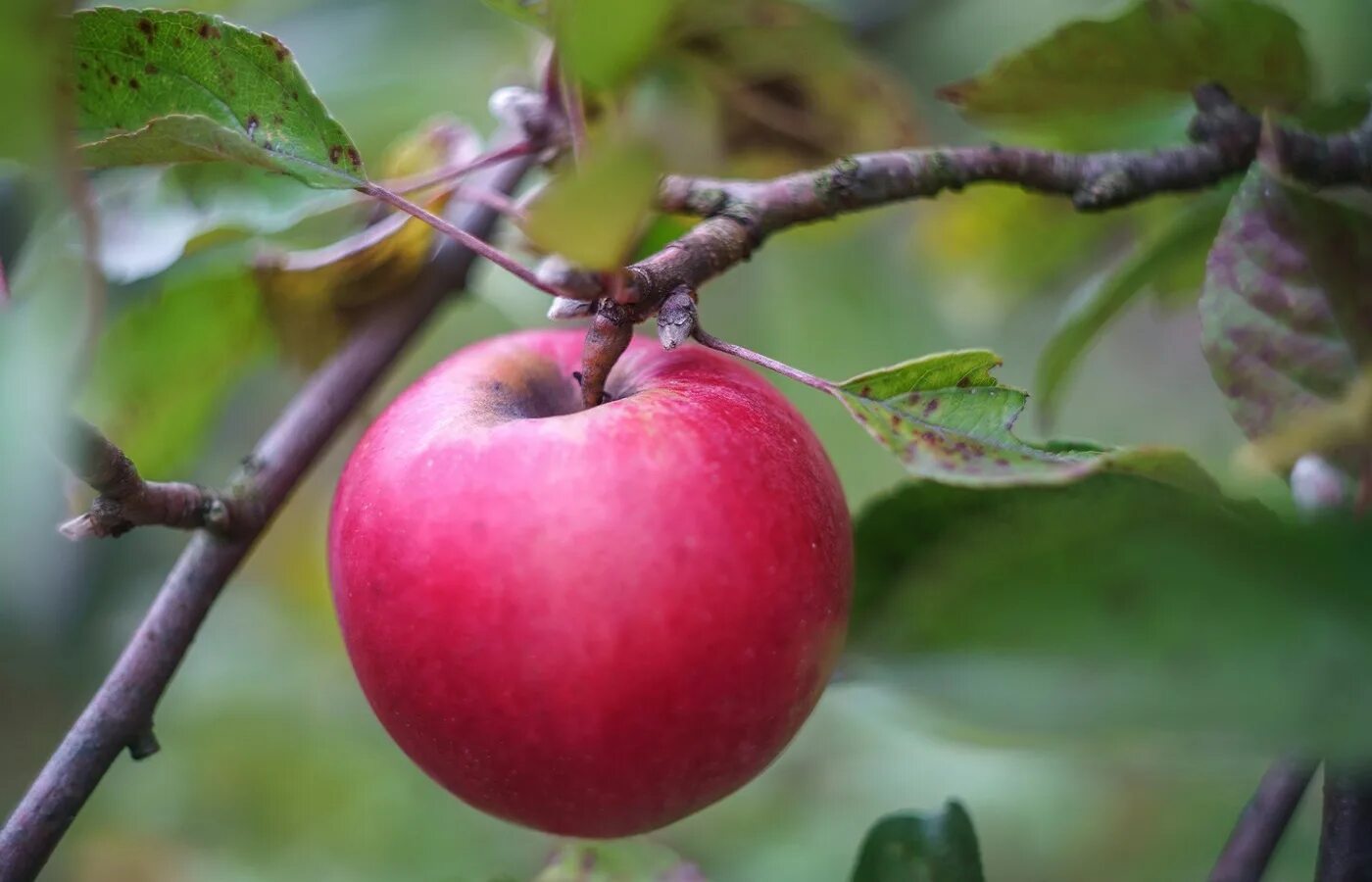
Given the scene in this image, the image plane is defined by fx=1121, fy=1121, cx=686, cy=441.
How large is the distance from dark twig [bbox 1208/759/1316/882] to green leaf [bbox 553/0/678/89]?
15.7 inches

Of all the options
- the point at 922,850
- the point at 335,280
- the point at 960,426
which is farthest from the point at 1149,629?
the point at 335,280

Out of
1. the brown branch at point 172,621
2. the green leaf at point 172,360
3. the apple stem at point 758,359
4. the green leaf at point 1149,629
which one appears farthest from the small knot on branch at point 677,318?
the green leaf at point 172,360

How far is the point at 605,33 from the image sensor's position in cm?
43

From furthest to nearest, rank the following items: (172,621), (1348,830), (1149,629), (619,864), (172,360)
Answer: (172,360)
(619,864)
(172,621)
(1348,830)
(1149,629)

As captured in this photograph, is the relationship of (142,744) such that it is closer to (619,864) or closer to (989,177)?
(619,864)

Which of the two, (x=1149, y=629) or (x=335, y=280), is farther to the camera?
(x=335, y=280)

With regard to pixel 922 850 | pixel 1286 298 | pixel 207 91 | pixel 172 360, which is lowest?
pixel 922 850

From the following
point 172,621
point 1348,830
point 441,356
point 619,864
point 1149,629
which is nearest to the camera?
point 1149,629

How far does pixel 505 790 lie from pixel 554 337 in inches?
9.1

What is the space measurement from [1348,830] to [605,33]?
0.42 m

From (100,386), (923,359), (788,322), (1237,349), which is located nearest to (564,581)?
(923,359)

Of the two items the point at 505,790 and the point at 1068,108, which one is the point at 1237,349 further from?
the point at 505,790

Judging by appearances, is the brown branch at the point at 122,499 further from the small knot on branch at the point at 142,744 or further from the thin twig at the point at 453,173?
the thin twig at the point at 453,173

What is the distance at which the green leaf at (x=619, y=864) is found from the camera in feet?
2.08
